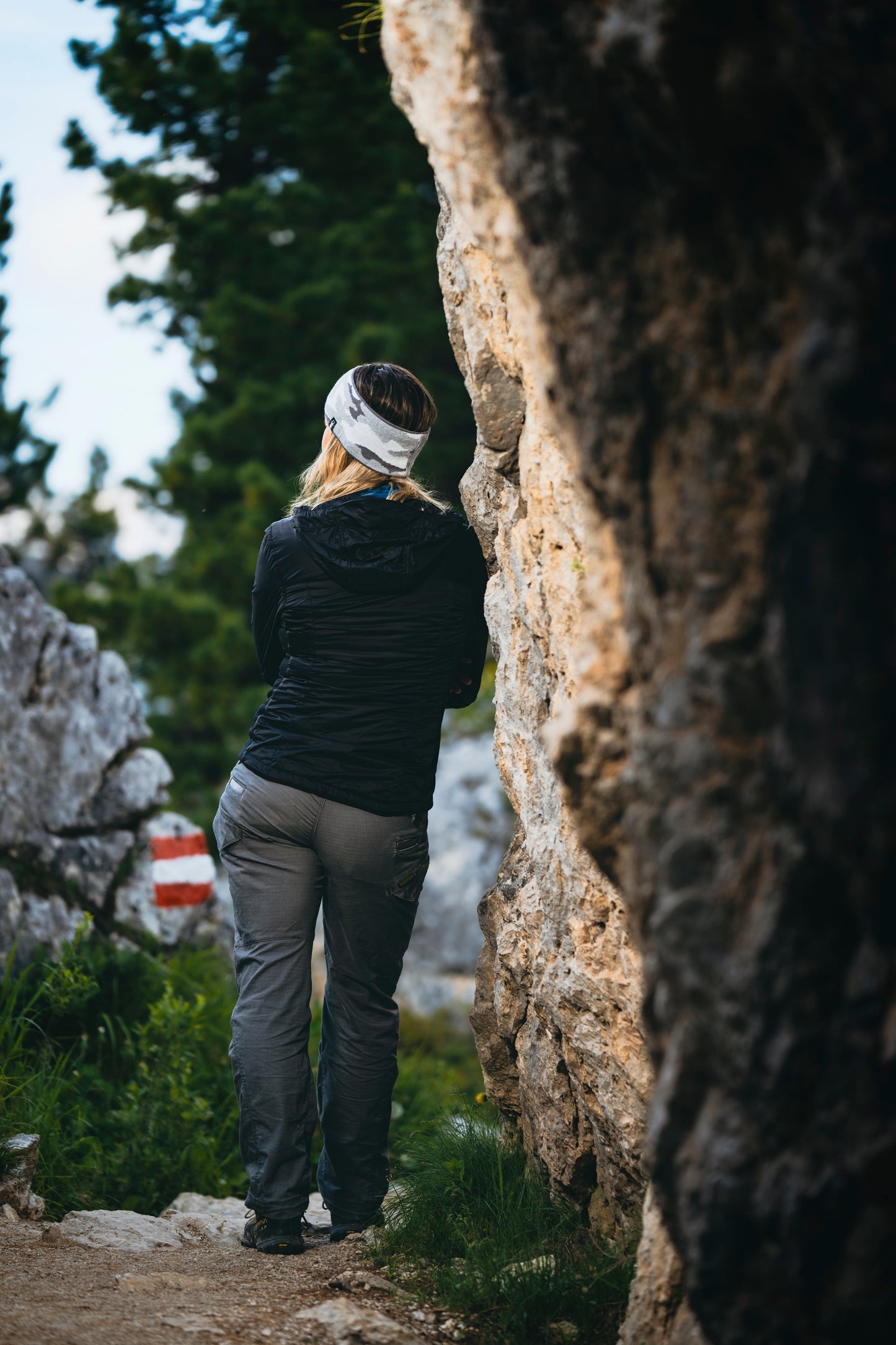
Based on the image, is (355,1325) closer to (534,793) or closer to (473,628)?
(534,793)

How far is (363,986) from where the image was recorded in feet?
10.4

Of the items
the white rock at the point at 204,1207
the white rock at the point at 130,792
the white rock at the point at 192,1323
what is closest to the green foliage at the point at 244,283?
the white rock at the point at 130,792

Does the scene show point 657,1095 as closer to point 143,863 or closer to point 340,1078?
point 340,1078

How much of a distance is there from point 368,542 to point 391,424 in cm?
37

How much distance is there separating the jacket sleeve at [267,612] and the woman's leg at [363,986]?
573 millimetres

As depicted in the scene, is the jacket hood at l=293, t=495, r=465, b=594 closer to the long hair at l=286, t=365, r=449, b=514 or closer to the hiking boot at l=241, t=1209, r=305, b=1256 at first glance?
the long hair at l=286, t=365, r=449, b=514

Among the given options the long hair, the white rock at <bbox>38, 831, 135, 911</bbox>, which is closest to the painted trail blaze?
the white rock at <bbox>38, 831, 135, 911</bbox>

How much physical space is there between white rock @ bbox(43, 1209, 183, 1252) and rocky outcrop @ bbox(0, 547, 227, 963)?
6.11 ft

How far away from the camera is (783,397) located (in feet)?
4.55

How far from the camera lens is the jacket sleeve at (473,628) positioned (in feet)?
10.8

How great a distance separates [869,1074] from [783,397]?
2.99 ft

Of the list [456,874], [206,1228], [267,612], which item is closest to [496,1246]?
[206,1228]

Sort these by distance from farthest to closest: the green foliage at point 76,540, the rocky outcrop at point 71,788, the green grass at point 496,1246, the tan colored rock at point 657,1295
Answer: the green foliage at point 76,540 → the rocky outcrop at point 71,788 → the green grass at point 496,1246 → the tan colored rock at point 657,1295

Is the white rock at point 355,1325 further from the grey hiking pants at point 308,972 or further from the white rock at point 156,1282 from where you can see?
the grey hiking pants at point 308,972
